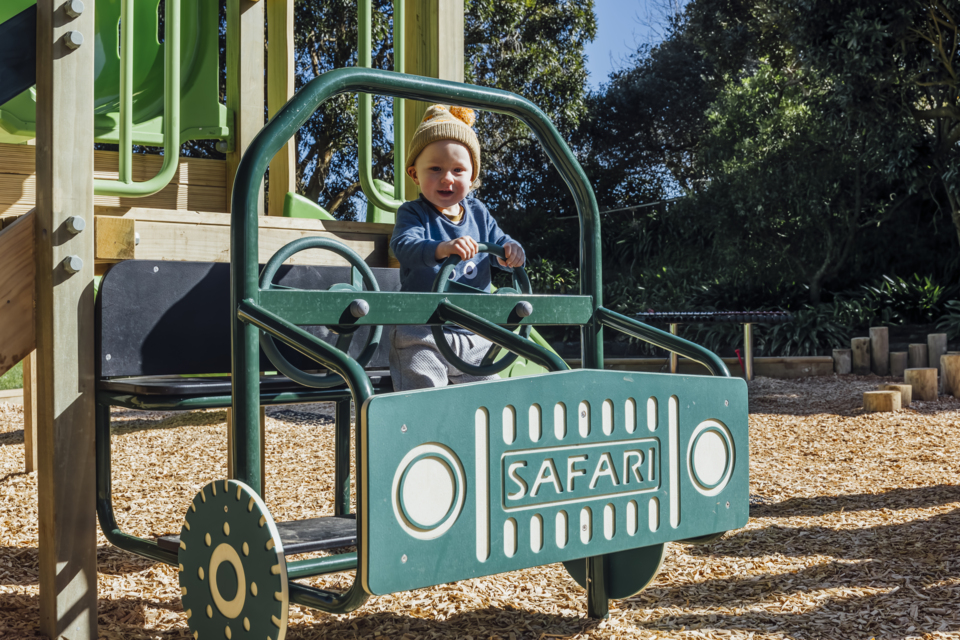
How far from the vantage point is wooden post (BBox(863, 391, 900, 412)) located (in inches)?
251

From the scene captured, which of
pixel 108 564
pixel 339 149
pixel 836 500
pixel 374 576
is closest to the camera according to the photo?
pixel 374 576

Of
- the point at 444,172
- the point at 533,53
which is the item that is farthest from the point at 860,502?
the point at 533,53

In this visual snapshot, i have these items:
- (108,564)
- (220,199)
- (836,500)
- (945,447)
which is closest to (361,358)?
(108,564)

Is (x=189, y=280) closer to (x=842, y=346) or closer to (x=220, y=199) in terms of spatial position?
(x=220, y=199)

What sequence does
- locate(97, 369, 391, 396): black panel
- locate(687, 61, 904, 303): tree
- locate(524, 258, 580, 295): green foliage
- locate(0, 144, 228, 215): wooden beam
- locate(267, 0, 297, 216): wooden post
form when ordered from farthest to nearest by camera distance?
1. locate(524, 258, 580, 295): green foliage
2. locate(687, 61, 904, 303): tree
3. locate(267, 0, 297, 216): wooden post
4. locate(0, 144, 228, 215): wooden beam
5. locate(97, 369, 391, 396): black panel

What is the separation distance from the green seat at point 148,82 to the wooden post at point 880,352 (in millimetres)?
7366

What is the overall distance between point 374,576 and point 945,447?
184 inches

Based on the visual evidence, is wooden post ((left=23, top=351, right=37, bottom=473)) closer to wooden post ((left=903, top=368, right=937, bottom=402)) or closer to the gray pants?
the gray pants

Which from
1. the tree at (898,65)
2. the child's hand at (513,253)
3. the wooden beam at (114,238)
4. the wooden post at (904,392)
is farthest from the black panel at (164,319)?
the tree at (898,65)

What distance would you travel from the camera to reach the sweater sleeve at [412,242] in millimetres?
2004

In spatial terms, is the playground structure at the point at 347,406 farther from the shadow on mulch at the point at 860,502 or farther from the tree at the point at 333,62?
the tree at the point at 333,62

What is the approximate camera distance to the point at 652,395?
1.58m

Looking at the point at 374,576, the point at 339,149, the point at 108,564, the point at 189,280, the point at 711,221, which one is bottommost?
the point at 108,564

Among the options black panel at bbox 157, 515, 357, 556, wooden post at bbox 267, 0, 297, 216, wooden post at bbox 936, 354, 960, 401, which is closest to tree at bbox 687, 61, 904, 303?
wooden post at bbox 936, 354, 960, 401
